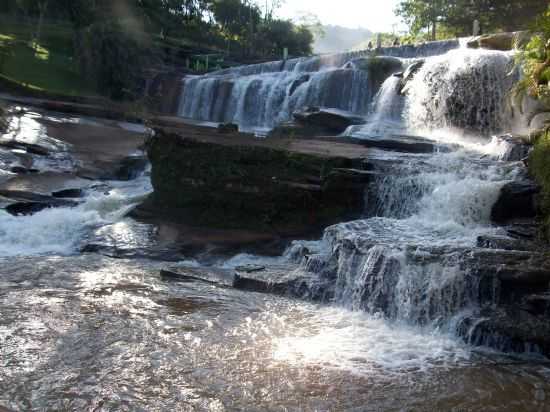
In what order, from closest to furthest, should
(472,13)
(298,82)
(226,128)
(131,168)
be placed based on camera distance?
(226,128)
(131,168)
(298,82)
(472,13)

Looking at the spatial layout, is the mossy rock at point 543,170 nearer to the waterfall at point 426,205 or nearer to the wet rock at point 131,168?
the waterfall at point 426,205

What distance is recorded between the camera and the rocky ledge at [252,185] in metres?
11.0

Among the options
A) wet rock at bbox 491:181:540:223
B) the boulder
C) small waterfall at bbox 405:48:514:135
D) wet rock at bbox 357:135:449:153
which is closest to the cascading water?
wet rock at bbox 491:181:540:223

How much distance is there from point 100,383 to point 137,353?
2.34ft

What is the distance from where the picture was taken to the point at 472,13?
38.2m

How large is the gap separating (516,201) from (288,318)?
433 centimetres

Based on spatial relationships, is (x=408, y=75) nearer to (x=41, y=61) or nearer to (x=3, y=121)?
(x=3, y=121)

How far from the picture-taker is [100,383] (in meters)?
5.52

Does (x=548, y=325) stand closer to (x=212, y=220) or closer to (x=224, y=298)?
(x=224, y=298)

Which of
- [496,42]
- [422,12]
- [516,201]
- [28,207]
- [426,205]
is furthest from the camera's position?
[422,12]

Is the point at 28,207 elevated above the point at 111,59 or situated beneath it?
situated beneath

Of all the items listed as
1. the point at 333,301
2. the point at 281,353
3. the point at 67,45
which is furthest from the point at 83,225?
the point at 67,45

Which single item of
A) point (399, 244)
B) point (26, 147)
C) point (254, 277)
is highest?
point (26, 147)

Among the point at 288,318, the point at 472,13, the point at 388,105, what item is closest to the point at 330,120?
the point at 388,105
